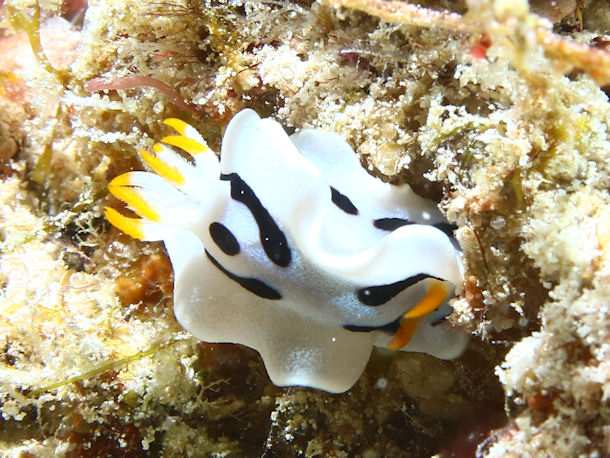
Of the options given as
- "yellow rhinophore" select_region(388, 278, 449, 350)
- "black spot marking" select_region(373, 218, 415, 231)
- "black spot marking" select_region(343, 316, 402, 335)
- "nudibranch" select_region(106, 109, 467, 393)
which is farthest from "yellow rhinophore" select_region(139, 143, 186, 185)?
"yellow rhinophore" select_region(388, 278, 449, 350)

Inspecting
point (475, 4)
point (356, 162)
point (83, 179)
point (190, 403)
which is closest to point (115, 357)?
point (190, 403)

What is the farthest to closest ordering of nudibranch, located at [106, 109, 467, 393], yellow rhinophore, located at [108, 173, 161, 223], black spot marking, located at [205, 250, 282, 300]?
black spot marking, located at [205, 250, 282, 300] < yellow rhinophore, located at [108, 173, 161, 223] < nudibranch, located at [106, 109, 467, 393]

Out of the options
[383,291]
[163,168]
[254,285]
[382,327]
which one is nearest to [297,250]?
[254,285]

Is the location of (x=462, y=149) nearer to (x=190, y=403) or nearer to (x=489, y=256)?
(x=489, y=256)

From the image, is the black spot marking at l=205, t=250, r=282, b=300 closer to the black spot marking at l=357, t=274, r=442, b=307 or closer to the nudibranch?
the nudibranch

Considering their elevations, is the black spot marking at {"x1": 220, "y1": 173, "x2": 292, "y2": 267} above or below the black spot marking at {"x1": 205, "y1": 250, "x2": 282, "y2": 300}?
above

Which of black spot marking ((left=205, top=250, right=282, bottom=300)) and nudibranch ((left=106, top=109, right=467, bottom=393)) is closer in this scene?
nudibranch ((left=106, top=109, right=467, bottom=393))
